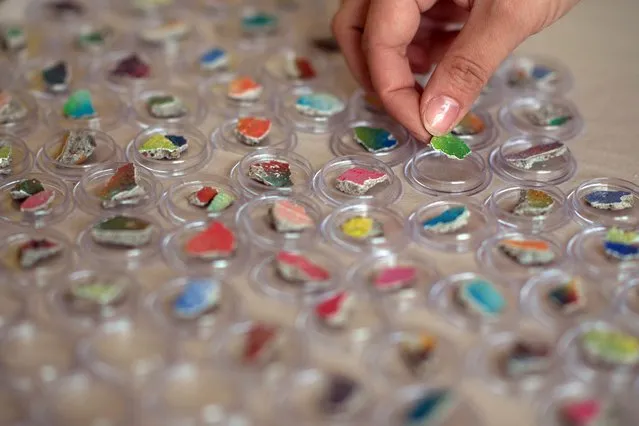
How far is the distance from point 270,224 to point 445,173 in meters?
0.26

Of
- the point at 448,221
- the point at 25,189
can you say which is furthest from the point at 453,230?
the point at 25,189

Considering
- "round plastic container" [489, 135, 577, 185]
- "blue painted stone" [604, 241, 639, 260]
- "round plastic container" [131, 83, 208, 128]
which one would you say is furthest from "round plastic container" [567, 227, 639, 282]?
"round plastic container" [131, 83, 208, 128]

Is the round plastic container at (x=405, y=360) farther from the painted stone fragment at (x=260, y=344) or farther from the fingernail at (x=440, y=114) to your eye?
the fingernail at (x=440, y=114)

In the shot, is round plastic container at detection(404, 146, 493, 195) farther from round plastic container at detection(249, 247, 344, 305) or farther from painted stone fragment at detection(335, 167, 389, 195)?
round plastic container at detection(249, 247, 344, 305)

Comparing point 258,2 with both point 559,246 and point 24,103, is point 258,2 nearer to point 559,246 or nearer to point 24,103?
point 24,103

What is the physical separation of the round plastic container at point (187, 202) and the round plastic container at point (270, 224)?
2cm

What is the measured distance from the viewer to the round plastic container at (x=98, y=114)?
43.6 inches

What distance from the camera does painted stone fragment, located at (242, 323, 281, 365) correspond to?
0.78m

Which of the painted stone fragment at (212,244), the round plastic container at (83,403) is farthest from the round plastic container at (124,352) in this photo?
the painted stone fragment at (212,244)

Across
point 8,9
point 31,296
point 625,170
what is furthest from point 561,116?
point 8,9

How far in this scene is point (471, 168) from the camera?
1.05 m

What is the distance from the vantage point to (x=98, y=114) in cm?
113

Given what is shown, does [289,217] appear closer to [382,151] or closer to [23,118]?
[382,151]

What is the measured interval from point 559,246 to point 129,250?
51cm
